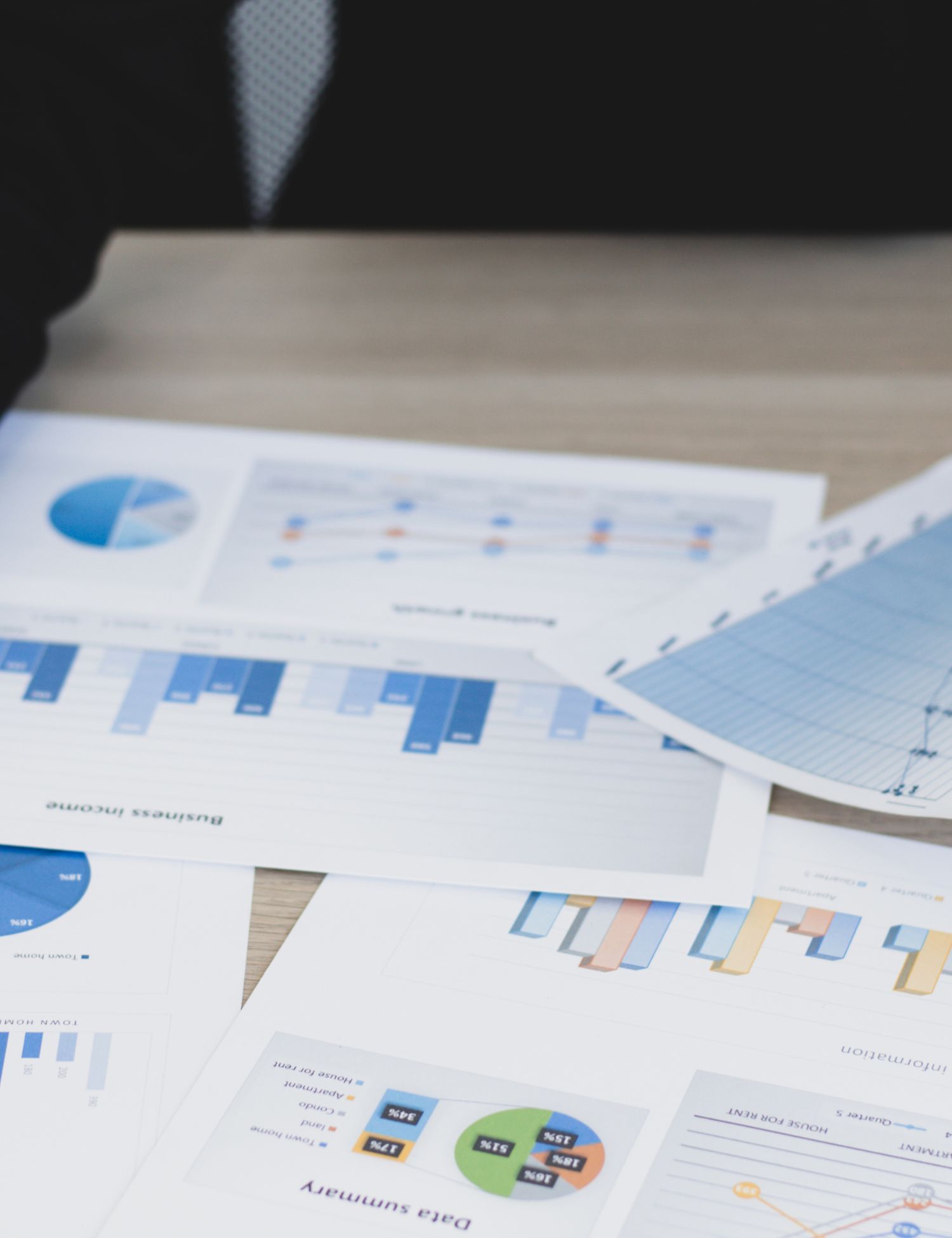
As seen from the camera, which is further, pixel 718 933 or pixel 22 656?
pixel 22 656

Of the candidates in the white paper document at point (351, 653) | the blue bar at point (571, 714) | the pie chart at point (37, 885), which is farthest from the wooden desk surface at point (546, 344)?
the pie chart at point (37, 885)

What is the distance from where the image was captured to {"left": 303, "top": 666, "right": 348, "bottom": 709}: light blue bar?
56 centimetres

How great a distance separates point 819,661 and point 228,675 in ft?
0.85

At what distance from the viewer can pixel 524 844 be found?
50 cm

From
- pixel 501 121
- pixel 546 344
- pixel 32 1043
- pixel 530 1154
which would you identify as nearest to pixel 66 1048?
pixel 32 1043

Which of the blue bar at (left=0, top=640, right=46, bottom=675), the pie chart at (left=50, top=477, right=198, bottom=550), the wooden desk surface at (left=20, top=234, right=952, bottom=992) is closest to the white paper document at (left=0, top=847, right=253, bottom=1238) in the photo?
the blue bar at (left=0, top=640, right=46, bottom=675)

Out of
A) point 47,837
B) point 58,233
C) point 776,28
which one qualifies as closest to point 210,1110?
point 47,837

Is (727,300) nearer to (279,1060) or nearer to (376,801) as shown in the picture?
(376,801)

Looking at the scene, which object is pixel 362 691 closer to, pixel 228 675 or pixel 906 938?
pixel 228 675

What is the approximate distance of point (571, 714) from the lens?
557 mm

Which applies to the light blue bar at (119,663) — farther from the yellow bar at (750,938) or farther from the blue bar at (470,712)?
the yellow bar at (750,938)

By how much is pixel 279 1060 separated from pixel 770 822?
208 millimetres

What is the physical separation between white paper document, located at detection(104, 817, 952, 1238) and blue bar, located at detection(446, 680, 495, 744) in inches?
3.0

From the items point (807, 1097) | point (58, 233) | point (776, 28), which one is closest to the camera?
point (807, 1097)
